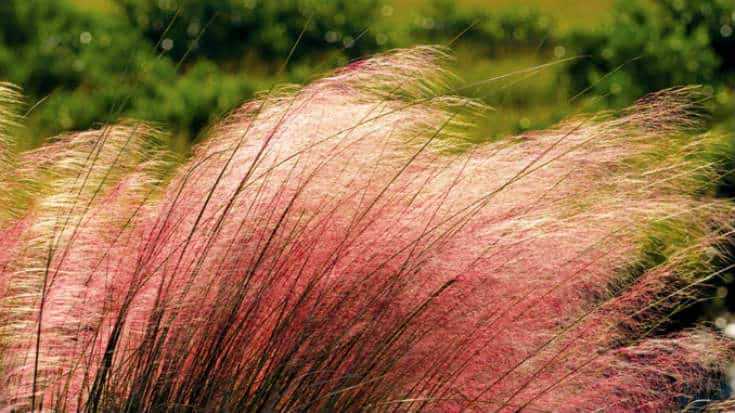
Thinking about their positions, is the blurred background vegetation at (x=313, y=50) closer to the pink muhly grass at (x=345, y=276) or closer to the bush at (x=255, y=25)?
the bush at (x=255, y=25)

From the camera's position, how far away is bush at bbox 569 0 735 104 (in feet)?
18.6

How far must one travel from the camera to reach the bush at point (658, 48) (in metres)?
5.68

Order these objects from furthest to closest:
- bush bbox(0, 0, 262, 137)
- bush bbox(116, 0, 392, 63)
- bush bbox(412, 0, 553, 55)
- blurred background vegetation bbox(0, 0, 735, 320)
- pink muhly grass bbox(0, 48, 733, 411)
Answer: bush bbox(412, 0, 553, 55)
bush bbox(116, 0, 392, 63)
bush bbox(0, 0, 262, 137)
blurred background vegetation bbox(0, 0, 735, 320)
pink muhly grass bbox(0, 48, 733, 411)

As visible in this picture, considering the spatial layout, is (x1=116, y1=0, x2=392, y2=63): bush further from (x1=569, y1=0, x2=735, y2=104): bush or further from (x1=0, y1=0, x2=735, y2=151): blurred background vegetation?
(x1=569, y1=0, x2=735, y2=104): bush

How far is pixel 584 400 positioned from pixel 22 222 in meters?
1.57

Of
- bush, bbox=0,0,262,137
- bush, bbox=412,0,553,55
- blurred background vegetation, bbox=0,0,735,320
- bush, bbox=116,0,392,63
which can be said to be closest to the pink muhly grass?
blurred background vegetation, bbox=0,0,735,320

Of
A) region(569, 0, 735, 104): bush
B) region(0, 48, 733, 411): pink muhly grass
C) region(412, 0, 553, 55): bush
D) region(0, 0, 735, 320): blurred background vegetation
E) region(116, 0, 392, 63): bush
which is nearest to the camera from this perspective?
region(0, 48, 733, 411): pink muhly grass

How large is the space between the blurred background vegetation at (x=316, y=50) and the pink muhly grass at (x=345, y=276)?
2.58 m

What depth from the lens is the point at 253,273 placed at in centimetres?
237

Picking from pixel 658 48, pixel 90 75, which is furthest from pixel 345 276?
pixel 90 75

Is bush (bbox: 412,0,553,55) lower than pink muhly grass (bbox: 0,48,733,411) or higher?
lower

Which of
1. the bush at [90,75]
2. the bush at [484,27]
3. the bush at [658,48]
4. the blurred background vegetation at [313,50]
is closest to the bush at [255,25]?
the blurred background vegetation at [313,50]

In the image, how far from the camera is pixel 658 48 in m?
5.79

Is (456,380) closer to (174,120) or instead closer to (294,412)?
(294,412)
